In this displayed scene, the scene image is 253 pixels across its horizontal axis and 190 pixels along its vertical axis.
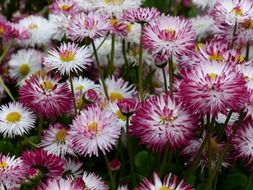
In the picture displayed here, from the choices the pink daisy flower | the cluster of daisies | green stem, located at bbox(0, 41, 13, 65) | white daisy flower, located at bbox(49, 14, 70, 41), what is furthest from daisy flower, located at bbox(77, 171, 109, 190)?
green stem, located at bbox(0, 41, 13, 65)

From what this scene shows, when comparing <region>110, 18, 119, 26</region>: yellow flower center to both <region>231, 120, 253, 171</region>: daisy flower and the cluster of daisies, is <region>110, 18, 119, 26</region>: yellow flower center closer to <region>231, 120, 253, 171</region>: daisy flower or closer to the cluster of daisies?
the cluster of daisies

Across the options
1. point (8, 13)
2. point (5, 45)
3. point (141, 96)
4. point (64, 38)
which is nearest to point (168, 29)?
point (141, 96)

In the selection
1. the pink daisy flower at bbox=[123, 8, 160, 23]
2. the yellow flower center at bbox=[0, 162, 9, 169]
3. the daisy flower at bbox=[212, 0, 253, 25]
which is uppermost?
the daisy flower at bbox=[212, 0, 253, 25]

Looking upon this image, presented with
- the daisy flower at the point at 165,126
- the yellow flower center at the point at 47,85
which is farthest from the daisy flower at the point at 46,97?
the daisy flower at the point at 165,126

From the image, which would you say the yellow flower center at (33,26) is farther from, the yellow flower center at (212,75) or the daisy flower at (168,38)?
the yellow flower center at (212,75)

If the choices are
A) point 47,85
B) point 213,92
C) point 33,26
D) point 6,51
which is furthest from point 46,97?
point 33,26
